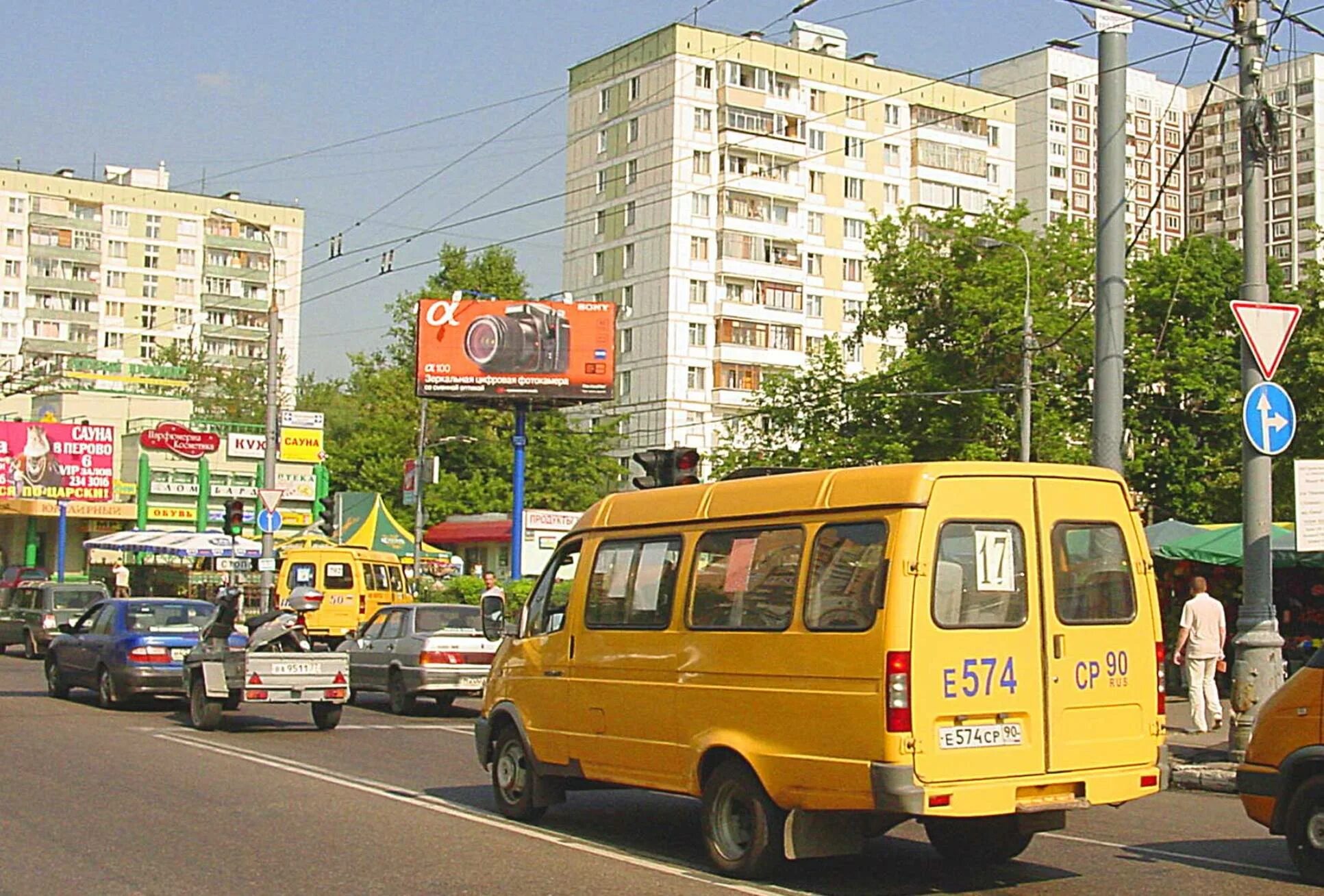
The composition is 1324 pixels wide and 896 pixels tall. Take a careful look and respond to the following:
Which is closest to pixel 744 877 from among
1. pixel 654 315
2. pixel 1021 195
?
pixel 654 315

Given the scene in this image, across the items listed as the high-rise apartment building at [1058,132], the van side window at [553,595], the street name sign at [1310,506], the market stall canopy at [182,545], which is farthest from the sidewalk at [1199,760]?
the high-rise apartment building at [1058,132]

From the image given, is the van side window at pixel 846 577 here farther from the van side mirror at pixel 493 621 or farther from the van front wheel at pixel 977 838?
the van side mirror at pixel 493 621

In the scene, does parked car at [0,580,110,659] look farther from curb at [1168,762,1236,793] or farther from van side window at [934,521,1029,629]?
van side window at [934,521,1029,629]

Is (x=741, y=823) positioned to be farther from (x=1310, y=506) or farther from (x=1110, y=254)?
(x=1110, y=254)

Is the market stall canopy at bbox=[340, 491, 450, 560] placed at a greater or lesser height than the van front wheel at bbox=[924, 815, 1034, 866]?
greater

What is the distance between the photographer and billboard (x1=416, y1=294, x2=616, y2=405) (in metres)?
47.5

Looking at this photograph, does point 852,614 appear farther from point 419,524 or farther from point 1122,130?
point 419,524

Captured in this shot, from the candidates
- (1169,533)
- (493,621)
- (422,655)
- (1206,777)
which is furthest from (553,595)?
(1169,533)

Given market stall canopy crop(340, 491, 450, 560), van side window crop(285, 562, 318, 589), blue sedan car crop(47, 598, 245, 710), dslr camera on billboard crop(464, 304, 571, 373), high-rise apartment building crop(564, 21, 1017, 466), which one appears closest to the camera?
blue sedan car crop(47, 598, 245, 710)

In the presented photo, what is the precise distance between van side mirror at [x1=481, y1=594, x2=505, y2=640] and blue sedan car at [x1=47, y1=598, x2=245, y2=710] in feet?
35.2

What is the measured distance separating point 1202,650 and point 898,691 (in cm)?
1198

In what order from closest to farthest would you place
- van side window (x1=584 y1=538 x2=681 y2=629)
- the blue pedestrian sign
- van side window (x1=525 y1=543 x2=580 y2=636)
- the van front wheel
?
the van front wheel < van side window (x1=584 y1=538 x2=681 y2=629) < van side window (x1=525 y1=543 x2=580 y2=636) < the blue pedestrian sign

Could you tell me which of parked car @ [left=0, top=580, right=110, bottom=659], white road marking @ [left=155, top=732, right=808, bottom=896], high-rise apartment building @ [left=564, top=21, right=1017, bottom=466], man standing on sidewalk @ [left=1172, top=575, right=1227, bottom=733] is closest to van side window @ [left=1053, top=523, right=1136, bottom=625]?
white road marking @ [left=155, top=732, right=808, bottom=896]

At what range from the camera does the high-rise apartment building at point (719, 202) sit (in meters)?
79.9
